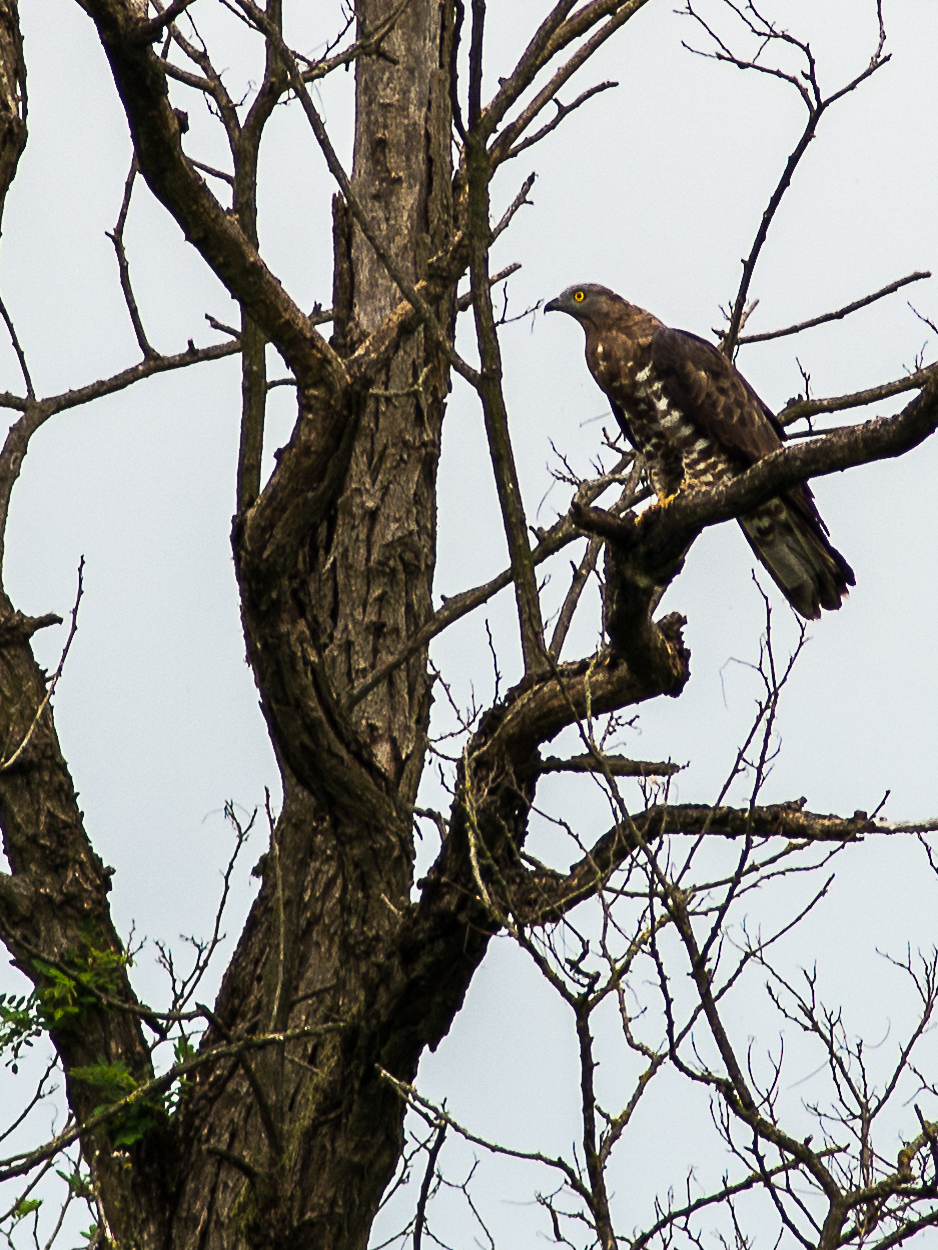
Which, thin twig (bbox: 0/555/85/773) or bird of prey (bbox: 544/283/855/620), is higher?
bird of prey (bbox: 544/283/855/620)

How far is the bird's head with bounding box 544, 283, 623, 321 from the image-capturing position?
6.52 meters

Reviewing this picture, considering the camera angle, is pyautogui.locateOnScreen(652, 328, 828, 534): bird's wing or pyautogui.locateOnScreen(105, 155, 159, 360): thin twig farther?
pyautogui.locateOnScreen(652, 328, 828, 534): bird's wing

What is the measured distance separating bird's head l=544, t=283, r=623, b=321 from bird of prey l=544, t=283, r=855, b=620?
38 cm

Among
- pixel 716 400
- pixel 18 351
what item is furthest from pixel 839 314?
pixel 18 351

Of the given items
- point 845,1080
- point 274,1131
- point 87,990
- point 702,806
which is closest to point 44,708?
point 87,990

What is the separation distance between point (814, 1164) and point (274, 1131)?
142 centimetres

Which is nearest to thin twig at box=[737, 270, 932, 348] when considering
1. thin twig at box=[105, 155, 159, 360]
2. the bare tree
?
the bare tree

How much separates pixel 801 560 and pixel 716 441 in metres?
0.61

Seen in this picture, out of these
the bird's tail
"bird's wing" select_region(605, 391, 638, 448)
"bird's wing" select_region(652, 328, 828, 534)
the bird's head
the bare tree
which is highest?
the bird's head

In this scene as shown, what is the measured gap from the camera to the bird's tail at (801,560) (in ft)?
19.4

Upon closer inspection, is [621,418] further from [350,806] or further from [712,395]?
[350,806]

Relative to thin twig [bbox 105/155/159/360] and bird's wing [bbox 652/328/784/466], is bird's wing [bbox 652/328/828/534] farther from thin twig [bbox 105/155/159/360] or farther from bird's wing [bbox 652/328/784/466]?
thin twig [bbox 105/155/159/360]

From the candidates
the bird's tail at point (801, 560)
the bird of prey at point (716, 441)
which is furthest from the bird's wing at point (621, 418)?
the bird's tail at point (801, 560)

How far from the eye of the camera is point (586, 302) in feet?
21.7
